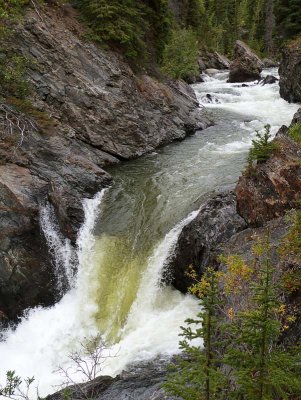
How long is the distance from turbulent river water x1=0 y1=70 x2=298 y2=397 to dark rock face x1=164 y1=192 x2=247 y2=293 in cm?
36

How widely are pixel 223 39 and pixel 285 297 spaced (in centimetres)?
6706


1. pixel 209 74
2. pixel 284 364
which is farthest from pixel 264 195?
pixel 209 74

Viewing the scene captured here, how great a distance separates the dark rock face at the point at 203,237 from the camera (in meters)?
11.4

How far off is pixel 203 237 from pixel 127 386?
468cm

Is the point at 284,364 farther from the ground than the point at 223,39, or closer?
closer

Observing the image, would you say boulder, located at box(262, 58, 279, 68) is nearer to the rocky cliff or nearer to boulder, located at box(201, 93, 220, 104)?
boulder, located at box(201, 93, 220, 104)

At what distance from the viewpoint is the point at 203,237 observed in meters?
11.7

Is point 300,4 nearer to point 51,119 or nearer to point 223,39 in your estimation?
point 51,119

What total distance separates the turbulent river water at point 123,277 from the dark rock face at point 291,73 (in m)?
13.7

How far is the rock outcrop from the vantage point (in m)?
11.6

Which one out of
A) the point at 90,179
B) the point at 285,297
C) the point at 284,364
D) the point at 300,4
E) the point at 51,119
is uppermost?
the point at 300,4

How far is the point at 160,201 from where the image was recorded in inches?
586

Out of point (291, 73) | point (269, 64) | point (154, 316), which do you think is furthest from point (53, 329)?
point (269, 64)

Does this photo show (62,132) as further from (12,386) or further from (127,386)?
(12,386)
